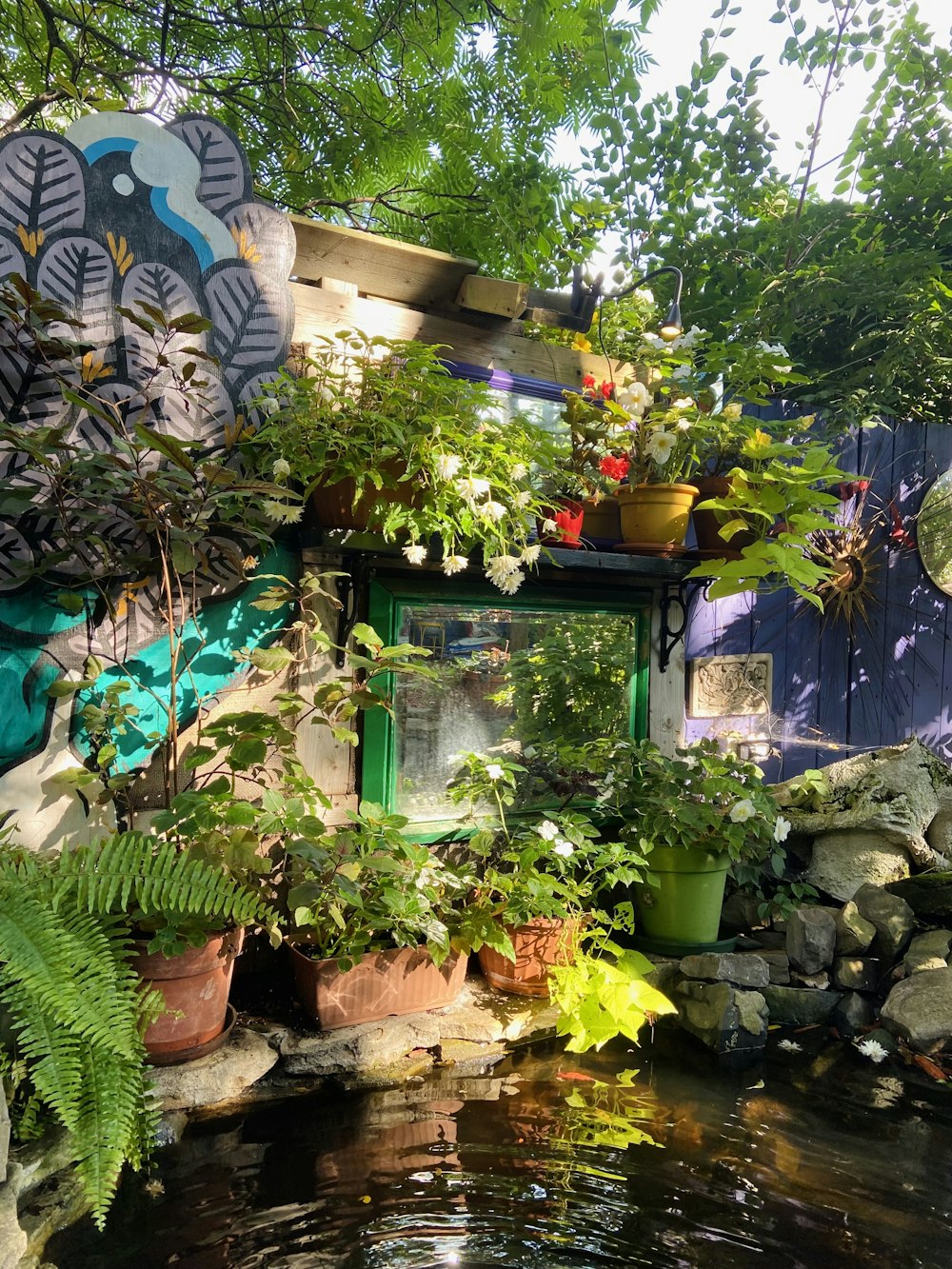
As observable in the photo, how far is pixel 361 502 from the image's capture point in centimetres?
301

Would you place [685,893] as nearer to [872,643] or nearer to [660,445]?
[660,445]

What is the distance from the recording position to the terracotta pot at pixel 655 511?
366cm

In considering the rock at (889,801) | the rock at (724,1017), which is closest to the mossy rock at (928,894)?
the rock at (889,801)

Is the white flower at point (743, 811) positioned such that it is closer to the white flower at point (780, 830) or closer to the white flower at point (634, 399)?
the white flower at point (780, 830)

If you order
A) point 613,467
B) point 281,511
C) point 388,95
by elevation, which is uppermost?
point 388,95

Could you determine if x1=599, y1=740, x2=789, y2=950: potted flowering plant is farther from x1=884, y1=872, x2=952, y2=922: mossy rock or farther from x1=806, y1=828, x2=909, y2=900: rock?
x1=884, y1=872, x2=952, y2=922: mossy rock

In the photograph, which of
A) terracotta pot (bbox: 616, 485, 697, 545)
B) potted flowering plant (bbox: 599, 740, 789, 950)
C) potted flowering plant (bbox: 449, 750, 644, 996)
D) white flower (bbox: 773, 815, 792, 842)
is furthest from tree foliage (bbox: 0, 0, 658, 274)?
white flower (bbox: 773, 815, 792, 842)

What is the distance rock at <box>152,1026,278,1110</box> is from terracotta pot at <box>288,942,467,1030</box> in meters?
0.22

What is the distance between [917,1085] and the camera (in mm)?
3070

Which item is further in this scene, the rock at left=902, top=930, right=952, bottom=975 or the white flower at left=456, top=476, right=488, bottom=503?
the rock at left=902, top=930, right=952, bottom=975

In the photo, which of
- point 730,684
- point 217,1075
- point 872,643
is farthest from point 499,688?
point 872,643

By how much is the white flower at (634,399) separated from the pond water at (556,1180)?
262 centimetres

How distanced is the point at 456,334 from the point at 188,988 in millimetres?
2792

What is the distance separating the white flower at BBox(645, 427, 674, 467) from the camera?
3.61 metres
